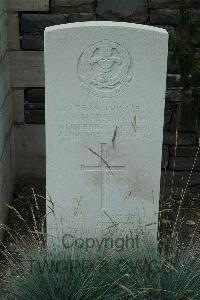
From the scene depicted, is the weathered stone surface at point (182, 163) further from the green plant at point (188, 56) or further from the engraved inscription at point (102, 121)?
the engraved inscription at point (102, 121)

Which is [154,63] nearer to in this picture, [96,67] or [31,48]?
[96,67]

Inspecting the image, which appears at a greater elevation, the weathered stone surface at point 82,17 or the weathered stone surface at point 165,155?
the weathered stone surface at point 82,17

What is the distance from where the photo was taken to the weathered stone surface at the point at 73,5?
14.4 ft

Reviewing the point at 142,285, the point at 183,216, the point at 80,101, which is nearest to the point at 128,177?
the point at 80,101

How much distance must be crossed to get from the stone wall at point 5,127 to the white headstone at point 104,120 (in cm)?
72

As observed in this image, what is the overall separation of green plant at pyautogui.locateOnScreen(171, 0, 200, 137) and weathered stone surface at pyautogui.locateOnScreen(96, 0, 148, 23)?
30cm

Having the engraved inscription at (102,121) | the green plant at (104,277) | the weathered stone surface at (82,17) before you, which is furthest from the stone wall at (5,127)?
the green plant at (104,277)

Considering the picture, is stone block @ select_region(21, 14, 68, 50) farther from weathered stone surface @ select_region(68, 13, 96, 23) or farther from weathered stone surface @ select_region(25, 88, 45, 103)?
weathered stone surface @ select_region(25, 88, 45, 103)

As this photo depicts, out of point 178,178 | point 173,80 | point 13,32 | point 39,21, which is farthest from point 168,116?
point 13,32

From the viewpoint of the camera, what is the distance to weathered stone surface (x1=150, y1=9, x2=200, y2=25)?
4.40 metres

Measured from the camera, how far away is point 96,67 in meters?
3.25

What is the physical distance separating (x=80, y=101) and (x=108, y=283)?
1.06 metres

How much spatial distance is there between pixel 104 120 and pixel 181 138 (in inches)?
61.3

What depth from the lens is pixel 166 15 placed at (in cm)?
441
